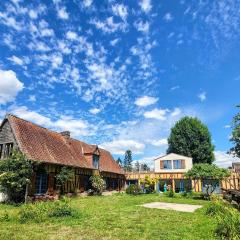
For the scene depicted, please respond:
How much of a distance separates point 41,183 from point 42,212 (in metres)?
10.6

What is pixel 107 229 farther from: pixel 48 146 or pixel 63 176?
pixel 48 146

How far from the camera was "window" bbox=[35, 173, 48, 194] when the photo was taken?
21141 mm

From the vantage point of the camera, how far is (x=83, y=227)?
9.88m

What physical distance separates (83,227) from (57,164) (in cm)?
1382

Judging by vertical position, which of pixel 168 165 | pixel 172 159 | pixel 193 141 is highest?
pixel 193 141

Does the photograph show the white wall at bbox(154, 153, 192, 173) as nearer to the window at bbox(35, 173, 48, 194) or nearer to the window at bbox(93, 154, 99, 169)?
the window at bbox(93, 154, 99, 169)

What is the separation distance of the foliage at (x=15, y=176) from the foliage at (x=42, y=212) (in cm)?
713

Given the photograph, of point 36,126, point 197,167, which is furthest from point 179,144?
point 36,126

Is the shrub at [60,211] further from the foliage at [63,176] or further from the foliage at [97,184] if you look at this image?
the foliage at [97,184]

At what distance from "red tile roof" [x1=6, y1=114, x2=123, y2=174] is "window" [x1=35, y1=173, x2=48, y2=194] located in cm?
129

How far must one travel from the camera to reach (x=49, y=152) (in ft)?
78.0

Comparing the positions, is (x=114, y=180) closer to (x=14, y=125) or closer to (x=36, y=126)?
(x=36, y=126)

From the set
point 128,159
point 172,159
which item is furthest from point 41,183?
point 128,159

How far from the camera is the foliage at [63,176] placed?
23123mm
